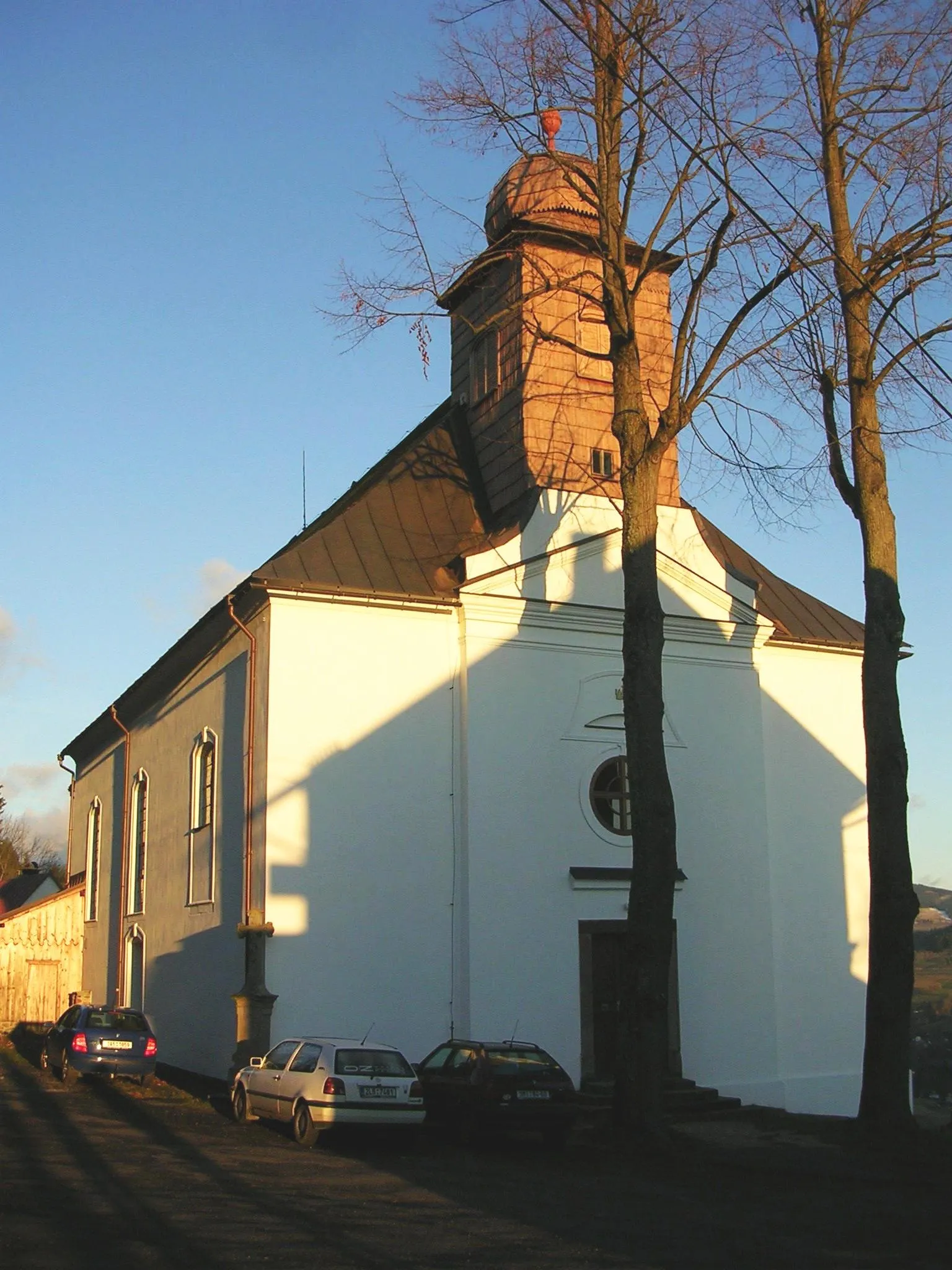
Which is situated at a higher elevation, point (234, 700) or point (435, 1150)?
point (234, 700)

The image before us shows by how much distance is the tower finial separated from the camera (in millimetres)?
16312

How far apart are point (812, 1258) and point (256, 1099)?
8054 mm

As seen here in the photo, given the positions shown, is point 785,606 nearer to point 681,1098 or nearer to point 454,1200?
point 681,1098

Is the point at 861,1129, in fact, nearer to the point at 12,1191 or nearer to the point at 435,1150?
the point at 435,1150

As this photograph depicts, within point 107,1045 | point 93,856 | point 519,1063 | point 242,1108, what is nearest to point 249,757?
point 107,1045

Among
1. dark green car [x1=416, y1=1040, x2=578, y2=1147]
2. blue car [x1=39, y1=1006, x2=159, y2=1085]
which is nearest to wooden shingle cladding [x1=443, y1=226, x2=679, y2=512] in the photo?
dark green car [x1=416, y1=1040, x2=578, y2=1147]

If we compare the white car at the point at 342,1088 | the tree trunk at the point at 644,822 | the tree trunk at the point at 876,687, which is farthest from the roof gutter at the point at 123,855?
the tree trunk at the point at 876,687

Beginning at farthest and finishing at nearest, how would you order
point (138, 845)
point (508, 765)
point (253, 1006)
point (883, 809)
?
point (138, 845), point (508, 765), point (253, 1006), point (883, 809)

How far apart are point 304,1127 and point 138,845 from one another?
1357 centimetres

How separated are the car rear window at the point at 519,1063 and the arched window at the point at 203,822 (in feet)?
23.8

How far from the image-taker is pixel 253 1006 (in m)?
17.2

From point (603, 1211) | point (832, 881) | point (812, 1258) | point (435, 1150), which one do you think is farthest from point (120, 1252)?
point (832, 881)

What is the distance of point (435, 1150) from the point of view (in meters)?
14.1


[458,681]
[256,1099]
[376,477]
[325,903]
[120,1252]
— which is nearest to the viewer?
[120,1252]
